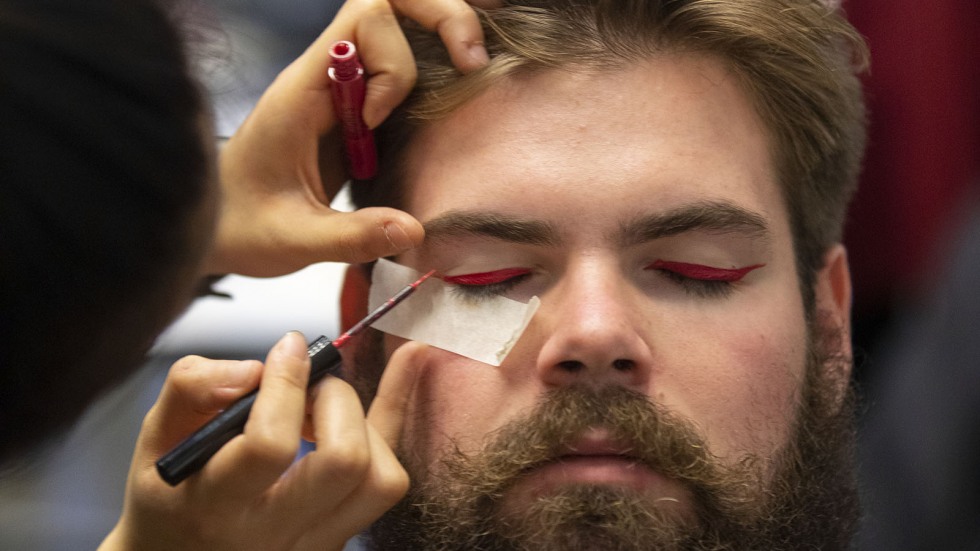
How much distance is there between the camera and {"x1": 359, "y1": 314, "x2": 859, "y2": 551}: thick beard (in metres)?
1.35

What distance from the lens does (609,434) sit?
1.37 m

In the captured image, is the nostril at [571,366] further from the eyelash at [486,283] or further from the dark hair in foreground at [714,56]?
the dark hair in foreground at [714,56]

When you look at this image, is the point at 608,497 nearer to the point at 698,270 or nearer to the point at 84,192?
the point at 698,270

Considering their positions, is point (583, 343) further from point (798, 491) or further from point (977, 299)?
point (977, 299)

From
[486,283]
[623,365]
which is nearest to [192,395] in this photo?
[486,283]

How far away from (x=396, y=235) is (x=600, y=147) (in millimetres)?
311

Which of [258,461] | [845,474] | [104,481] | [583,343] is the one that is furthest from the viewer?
[104,481]

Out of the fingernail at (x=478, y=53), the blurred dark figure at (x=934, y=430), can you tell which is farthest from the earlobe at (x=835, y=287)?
the fingernail at (x=478, y=53)

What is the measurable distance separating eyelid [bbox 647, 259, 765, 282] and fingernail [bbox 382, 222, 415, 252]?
34cm

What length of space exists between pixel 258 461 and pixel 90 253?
39cm

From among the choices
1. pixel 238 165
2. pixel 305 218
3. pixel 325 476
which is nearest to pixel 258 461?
pixel 325 476

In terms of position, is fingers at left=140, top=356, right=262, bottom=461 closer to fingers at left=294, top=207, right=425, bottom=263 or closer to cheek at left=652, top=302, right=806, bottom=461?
fingers at left=294, top=207, right=425, bottom=263

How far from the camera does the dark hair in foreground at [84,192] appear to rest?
79 centimetres

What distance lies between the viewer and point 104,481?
98.7 inches
